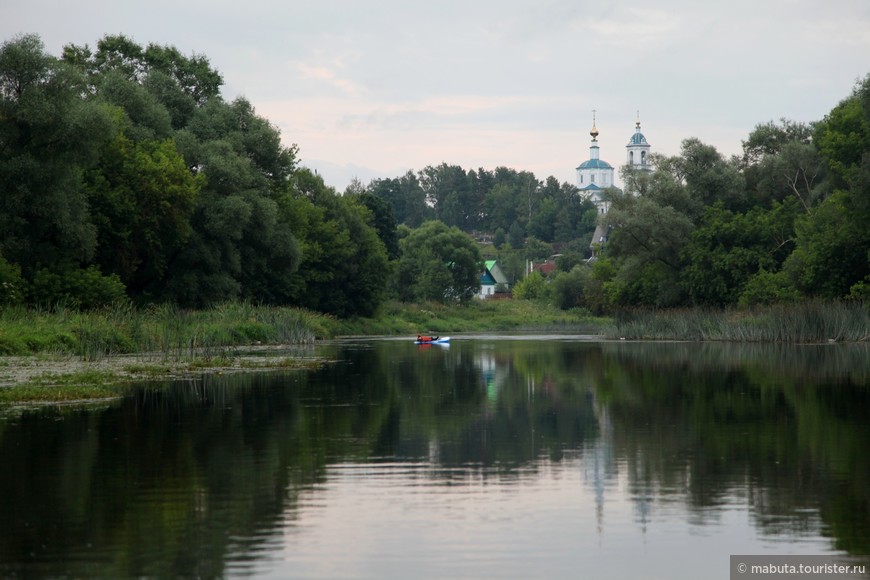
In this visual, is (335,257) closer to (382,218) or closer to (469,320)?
(382,218)

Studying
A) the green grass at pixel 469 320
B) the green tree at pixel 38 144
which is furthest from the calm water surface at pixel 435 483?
the green grass at pixel 469 320

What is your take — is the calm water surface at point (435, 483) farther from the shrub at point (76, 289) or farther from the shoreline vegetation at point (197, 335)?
the shrub at point (76, 289)

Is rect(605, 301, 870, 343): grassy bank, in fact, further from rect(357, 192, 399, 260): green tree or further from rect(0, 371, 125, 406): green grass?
rect(357, 192, 399, 260): green tree

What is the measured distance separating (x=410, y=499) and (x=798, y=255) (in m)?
59.4

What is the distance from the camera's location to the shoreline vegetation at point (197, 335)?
32.2m

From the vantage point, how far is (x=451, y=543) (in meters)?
11.9

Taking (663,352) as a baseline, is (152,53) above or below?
above

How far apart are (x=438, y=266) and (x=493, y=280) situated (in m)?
56.0

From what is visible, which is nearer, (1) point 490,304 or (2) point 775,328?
(2) point 775,328

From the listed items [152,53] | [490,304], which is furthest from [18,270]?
[490,304]

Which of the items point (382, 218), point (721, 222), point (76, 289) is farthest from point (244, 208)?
point (382, 218)

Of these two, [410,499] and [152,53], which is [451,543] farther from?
[152,53]

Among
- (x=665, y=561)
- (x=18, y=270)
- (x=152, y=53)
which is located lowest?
(x=665, y=561)

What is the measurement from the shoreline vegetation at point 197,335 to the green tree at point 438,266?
2887 centimetres
